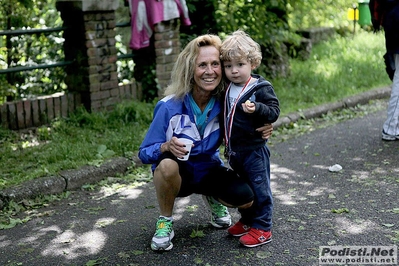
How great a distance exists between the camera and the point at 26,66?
25.3ft

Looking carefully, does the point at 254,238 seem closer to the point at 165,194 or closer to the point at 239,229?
the point at 239,229

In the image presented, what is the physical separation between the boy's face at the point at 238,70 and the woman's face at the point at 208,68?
70mm

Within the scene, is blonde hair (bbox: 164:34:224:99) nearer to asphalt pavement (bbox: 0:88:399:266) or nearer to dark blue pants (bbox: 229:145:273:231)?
dark blue pants (bbox: 229:145:273:231)

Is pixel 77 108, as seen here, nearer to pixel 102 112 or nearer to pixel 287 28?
pixel 102 112

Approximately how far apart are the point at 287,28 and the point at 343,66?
1290 mm

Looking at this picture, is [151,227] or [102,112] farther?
[102,112]

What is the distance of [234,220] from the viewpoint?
479 cm

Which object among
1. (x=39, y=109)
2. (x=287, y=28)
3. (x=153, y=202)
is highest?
(x=287, y=28)

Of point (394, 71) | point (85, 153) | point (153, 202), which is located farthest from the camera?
point (394, 71)

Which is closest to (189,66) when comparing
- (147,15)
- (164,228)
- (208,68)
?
(208,68)

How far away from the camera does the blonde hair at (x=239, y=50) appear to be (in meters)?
4.13

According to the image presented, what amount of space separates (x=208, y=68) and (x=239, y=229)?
104 cm

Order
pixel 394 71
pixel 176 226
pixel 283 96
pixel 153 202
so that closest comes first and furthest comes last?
pixel 176 226, pixel 153 202, pixel 394 71, pixel 283 96

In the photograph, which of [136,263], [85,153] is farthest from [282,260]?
[85,153]
